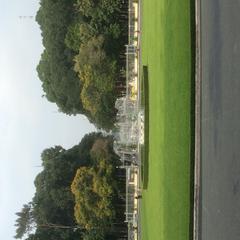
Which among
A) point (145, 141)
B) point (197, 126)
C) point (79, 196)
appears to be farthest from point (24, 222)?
point (197, 126)

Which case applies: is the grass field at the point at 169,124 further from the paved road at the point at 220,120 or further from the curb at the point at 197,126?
the paved road at the point at 220,120

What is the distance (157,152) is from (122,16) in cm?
2443

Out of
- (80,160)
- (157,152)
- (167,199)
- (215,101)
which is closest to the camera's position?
(215,101)

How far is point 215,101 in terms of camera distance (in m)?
17.8

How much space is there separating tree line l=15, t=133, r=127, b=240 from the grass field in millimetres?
16565

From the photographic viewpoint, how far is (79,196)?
49.4m

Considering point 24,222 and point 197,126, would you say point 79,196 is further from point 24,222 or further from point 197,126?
point 197,126

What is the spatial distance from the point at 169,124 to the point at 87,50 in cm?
2542

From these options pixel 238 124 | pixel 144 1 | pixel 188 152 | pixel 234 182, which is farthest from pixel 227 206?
pixel 144 1

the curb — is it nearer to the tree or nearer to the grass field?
the grass field

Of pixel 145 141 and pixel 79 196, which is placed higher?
pixel 145 141

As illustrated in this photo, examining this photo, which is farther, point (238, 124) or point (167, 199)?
point (167, 199)

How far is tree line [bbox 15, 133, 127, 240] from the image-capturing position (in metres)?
48.6

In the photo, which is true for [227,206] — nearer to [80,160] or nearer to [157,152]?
[157,152]
